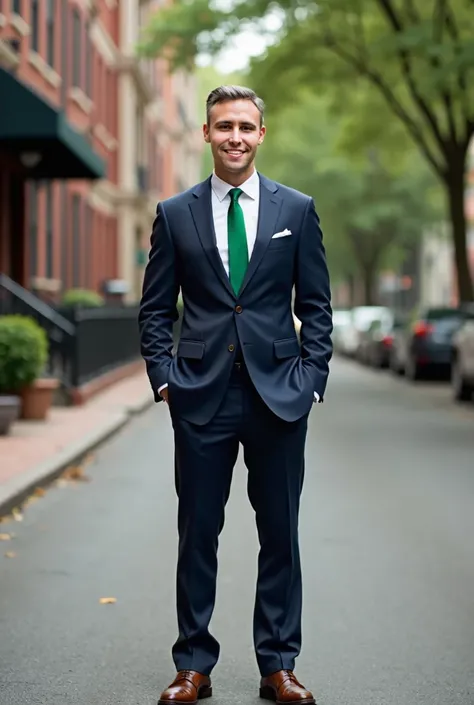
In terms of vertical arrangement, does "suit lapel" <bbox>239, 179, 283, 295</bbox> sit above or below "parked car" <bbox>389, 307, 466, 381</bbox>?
above

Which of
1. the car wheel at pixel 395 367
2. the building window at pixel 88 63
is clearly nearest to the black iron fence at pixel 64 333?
the car wheel at pixel 395 367

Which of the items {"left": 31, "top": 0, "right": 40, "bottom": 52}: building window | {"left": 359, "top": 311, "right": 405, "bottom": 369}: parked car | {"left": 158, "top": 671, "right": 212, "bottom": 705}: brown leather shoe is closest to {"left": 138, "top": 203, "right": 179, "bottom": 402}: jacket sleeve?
{"left": 158, "top": 671, "right": 212, "bottom": 705}: brown leather shoe

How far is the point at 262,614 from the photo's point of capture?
4586mm

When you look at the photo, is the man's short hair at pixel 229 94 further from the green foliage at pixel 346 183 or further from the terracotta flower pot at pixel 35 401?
the green foliage at pixel 346 183

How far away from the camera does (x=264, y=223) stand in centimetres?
446

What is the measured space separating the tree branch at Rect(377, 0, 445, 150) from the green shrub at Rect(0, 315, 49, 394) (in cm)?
1151

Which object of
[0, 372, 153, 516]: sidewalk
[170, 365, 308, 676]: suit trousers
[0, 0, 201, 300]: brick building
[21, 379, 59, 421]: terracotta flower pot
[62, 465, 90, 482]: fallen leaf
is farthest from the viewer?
[0, 0, 201, 300]: brick building

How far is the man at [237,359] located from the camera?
4441 millimetres

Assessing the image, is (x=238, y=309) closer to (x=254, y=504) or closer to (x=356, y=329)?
(x=254, y=504)

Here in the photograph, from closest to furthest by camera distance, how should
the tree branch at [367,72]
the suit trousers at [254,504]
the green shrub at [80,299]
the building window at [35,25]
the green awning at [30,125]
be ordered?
the suit trousers at [254,504], the green awning at [30,125], the building window at [35,25], the green shrub at [80,299], the tree branch at [367,72]

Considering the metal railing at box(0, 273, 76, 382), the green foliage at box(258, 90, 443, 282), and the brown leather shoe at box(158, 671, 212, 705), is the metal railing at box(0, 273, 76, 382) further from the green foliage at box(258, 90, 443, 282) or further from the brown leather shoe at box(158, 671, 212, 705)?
the green foliage at box(258, 90, 443, 282)

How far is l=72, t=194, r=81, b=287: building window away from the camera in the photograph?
97.5 ft

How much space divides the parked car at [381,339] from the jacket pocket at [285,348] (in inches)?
1013

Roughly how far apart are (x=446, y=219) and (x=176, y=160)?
12237 millimetres
